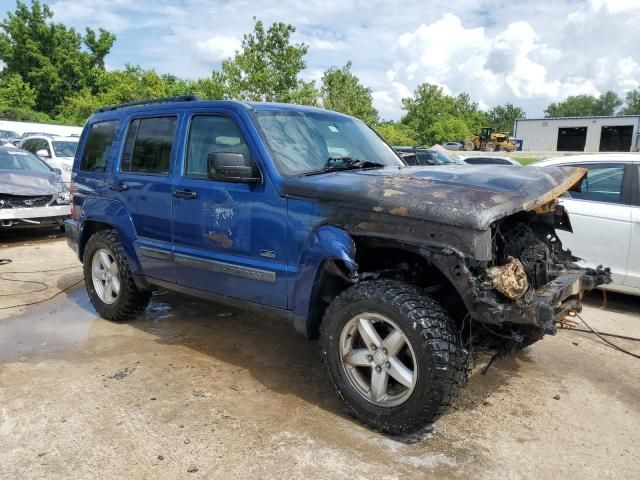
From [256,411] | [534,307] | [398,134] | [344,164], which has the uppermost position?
[398,134]

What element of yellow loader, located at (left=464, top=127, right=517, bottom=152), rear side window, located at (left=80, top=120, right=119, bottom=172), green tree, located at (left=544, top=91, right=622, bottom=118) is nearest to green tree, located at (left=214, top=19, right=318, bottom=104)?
rear side window, located at (left=80, top=120, right=119, bottom=172)

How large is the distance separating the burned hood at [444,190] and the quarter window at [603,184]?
211 cm

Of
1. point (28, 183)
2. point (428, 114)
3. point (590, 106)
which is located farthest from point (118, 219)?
point (590, 106)

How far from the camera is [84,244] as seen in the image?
17.9ft

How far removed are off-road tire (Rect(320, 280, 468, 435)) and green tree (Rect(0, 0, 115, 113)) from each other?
46.8 metres

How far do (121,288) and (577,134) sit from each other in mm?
55863

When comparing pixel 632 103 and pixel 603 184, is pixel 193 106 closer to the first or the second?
pixel 603 184

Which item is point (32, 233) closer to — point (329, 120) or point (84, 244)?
point (84, 244)

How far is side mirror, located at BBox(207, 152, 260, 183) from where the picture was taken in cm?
353

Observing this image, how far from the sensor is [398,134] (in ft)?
151

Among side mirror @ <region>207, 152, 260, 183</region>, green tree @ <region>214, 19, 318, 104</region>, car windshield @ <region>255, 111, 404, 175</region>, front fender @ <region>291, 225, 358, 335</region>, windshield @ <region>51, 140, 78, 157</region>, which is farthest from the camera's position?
green tree @ <region>214, 19, 318, 104</region>

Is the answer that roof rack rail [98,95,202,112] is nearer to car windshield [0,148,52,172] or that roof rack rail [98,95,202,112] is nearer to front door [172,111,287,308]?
front door [172,111,287,308]

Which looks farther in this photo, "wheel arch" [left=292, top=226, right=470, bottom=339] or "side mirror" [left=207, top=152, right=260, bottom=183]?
"side mirror" [left=207, top=152, right=260, bottom=183]

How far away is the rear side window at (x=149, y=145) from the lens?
175 inches
